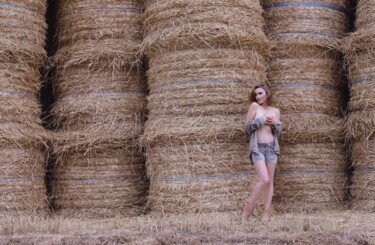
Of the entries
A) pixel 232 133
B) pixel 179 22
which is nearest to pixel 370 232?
pixel 232 133

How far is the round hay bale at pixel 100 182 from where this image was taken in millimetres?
6922

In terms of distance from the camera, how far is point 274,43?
693 centimetres

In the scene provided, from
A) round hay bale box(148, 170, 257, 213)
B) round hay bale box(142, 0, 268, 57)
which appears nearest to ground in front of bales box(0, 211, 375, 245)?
round hay bale box(148, 170, 257, 213)

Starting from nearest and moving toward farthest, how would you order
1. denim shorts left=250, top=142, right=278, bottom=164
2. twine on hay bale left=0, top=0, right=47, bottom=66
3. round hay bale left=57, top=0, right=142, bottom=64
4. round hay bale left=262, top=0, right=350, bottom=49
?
denim shorts left=250, top=142, right=278, bottom=164 → twine on hay bale left=0, top=0, right=47, bottom=66 → round hay bale left=57, top=0, right=142, bottom=64 → round hay bale left=262, top=0, right=350, bottom=49

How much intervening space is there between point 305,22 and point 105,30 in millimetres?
2030

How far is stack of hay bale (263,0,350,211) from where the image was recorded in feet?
22.9

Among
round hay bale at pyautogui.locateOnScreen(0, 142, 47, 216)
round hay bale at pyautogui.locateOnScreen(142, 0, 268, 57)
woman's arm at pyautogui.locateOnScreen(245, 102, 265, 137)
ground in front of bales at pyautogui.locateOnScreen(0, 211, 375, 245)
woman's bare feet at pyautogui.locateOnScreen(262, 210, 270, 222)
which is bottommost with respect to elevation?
woman's bare feet at pyautogui.locateOnScreen(262, 210, 270, 222)

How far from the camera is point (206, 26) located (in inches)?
253

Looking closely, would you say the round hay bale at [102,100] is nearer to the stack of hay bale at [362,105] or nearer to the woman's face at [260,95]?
the woman's face at [260,95]

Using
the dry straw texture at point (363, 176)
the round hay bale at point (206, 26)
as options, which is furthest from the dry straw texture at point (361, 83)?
the round hay bale at point (206, 26)

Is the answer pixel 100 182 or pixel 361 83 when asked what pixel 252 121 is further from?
pixel 100 182

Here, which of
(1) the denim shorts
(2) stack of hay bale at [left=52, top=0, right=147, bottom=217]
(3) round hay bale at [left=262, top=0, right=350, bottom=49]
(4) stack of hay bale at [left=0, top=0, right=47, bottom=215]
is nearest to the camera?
(1) the denim shorts

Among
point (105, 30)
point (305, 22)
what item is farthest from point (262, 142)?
point (105, 30)

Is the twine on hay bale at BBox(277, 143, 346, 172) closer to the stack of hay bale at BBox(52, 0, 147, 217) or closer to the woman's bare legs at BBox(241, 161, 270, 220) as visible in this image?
the woman's bare legs at BBox(241, 161, 270, 220)
